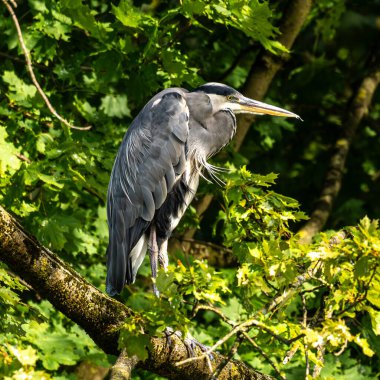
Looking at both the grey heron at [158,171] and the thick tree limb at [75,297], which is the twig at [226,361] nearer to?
the thick tree limb at [75,297]

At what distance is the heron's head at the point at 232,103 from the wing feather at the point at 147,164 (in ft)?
0.75

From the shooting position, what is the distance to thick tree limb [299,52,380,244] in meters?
5.54

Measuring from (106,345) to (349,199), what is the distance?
13.2 ft

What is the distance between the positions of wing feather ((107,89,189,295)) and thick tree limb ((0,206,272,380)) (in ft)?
4.07

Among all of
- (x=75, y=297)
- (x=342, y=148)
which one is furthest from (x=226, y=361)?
(x=342, y=148)

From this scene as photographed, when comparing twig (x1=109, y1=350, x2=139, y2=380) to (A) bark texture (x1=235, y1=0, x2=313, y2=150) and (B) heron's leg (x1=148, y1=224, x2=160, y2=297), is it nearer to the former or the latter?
(B) heron's leg (x1=148, y1=224, x2=160, y2=297)

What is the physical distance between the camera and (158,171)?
4.26 meters

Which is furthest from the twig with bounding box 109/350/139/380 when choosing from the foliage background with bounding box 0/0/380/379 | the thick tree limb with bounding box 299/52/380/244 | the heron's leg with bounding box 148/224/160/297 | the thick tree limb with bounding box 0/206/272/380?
the thick tree limb with bounding box 299/52/380/244

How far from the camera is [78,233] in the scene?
447 cm

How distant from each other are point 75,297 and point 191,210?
7.41 feet

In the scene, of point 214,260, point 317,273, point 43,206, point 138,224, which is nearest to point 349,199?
point 214,260

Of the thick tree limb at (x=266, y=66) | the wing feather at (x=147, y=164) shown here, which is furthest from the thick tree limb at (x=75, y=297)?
the thick tree limb at (x=266, y=66)

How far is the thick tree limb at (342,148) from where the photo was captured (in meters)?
5.54

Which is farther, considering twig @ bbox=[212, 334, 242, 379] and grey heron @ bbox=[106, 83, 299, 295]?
Result: grey heron @ bbox=[106, 83, 299, 295]
